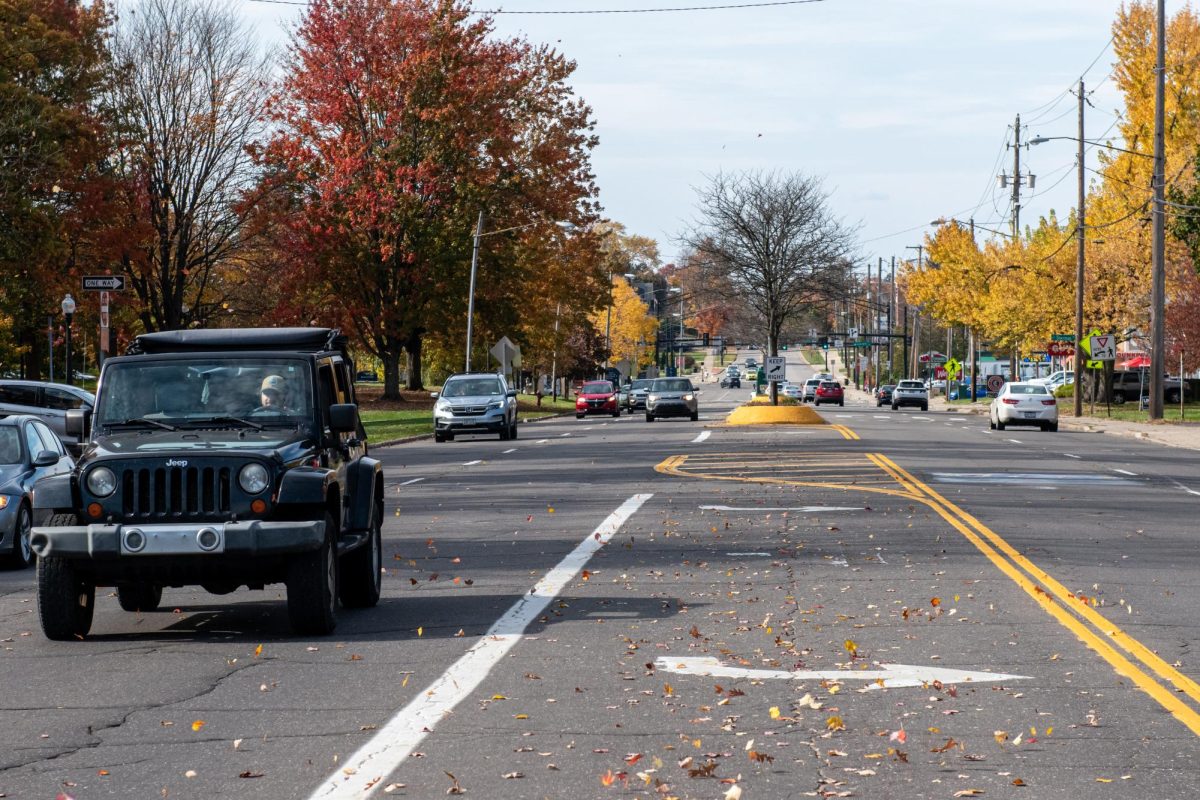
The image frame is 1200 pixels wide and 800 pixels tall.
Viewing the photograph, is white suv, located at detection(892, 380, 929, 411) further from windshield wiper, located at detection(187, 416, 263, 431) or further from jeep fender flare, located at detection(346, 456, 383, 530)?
windshield wiper, located at detection(187, 416, 263, 431)

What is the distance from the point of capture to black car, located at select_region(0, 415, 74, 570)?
1627 cm

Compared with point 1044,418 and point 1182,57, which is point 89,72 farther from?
point 1182,57

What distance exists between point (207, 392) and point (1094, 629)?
6021 mm

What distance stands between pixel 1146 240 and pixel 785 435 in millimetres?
32528

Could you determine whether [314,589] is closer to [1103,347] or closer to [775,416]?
[775,416]

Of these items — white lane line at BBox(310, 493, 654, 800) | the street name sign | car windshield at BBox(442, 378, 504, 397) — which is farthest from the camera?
car windshield at BBox(442, 378, 504, 397)

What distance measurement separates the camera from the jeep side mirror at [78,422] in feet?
36.8

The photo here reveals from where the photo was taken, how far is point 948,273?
329 feet

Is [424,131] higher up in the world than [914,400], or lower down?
higher up

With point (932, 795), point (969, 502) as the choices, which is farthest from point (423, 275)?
point (932, 795)

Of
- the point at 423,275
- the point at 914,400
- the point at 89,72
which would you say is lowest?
the point at 914,400

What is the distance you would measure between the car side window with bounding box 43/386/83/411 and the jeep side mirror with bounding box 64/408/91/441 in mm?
22780

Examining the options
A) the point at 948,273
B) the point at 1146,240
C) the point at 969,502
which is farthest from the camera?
the point at 948,273

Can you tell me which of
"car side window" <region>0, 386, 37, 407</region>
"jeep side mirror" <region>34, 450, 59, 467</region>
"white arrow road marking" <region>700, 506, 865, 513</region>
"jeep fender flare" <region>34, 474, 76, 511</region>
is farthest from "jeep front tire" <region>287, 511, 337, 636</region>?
"car side window" <region>0, 386, 37, 407</region>
